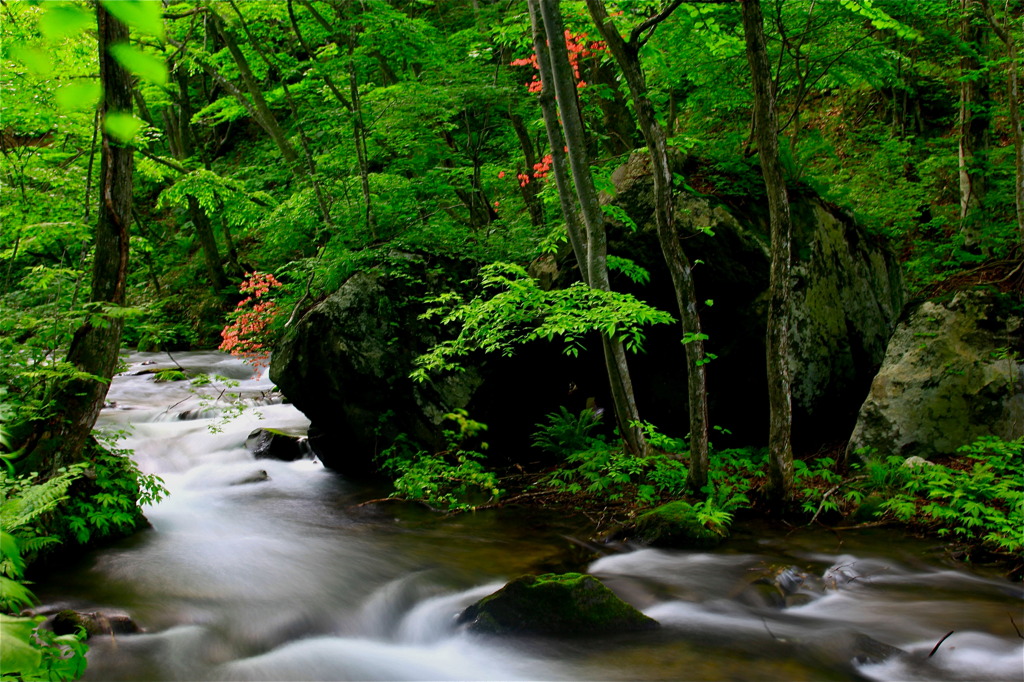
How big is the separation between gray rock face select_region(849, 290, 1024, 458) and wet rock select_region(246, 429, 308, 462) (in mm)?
7564

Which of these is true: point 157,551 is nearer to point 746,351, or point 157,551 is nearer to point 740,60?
point 746,351

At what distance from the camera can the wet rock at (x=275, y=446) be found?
30.3 ft

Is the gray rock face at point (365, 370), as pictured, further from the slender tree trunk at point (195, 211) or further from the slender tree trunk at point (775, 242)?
the slender tree trunk at point (195, 211)

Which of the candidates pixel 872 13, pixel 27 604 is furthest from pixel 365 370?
pixel 872 13

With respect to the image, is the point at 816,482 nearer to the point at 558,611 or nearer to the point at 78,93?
the point at 558,611

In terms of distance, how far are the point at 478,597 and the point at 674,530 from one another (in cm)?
199

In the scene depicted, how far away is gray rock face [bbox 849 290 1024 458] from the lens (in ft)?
22.0

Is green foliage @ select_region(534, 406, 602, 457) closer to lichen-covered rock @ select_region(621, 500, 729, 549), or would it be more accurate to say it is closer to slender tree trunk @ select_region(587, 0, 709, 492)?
lichen-covered rock @ select_region(621, 500, 729, 549)

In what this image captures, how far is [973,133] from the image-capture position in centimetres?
1012

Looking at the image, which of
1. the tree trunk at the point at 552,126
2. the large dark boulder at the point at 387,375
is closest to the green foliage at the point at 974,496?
the tree trunk at the point at 552,126

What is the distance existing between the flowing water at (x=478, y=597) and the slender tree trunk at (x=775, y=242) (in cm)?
77

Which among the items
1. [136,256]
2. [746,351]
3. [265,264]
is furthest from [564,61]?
[136,256]

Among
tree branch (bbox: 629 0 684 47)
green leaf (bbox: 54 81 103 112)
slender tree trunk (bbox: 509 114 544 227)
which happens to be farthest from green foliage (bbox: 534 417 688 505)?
green leaf (bbox: 54 81 103 112)

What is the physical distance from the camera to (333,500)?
773 cm
